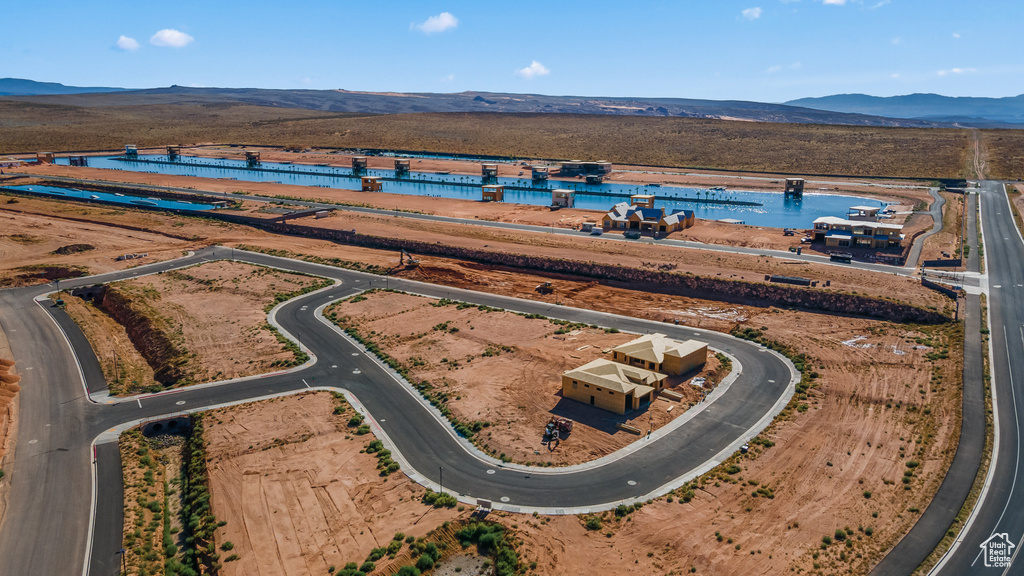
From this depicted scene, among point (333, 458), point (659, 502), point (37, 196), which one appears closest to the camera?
point (659, 502)

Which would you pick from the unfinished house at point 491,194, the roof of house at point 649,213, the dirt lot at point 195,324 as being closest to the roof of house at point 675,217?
the roof of house at point 649,213

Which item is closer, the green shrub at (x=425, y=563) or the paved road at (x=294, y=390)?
the green shrub at (x=425, y=563)

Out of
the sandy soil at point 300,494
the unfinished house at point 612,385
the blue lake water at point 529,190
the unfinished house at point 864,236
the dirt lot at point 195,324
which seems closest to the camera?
the sandy soil at point 300,494

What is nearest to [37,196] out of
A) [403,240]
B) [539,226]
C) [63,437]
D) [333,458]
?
[403,240]

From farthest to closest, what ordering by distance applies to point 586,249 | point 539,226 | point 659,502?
point 539,226 → point 586,249 → point 659,502

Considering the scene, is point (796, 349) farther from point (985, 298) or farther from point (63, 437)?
point (63, 437)

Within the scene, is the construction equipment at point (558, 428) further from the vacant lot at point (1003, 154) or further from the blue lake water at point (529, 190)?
the vacant lot at point (1003, 154)

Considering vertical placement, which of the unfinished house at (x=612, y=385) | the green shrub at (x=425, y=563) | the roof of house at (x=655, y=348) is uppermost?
the roof of house at (x=655, y=348)
